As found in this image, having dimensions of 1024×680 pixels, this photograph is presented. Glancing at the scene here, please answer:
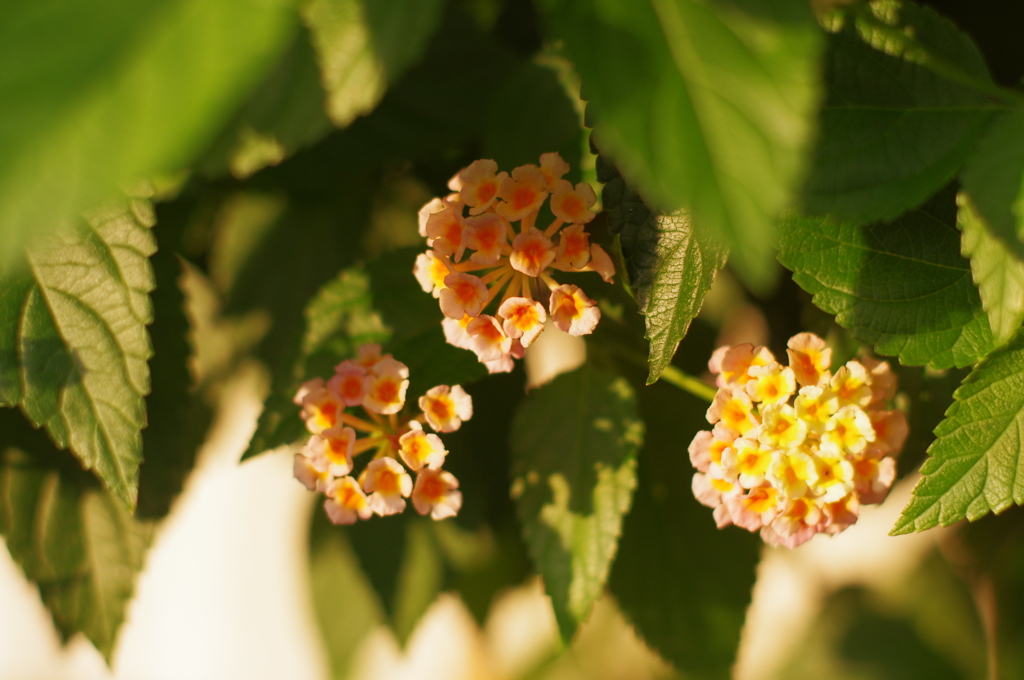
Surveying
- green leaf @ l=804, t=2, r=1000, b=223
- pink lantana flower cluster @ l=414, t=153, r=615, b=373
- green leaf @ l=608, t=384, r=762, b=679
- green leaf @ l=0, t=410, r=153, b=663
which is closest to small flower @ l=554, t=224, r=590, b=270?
pink lantana flower cluster @ l=414, t=153, r=615, b=373

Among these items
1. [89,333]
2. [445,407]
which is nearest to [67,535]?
[89,333]

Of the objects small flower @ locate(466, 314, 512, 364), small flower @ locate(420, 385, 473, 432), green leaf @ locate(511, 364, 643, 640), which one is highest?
small flower @ locate(466, 314, 512, 364)

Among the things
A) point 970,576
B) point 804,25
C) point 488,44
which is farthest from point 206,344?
point 970,576

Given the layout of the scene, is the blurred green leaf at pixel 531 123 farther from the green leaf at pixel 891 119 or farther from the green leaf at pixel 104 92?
the green leaf at pixel 104 92

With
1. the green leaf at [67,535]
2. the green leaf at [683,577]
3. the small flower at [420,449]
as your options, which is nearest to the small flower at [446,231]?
the small flower at [420,449]

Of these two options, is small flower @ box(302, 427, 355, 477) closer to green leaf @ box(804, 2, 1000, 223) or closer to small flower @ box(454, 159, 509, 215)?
small flower @ box(454, 159, 509, 215)

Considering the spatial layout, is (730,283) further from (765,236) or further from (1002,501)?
(765,236)

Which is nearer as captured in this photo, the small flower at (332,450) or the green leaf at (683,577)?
the small flower at (332,450)
